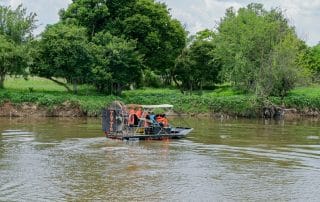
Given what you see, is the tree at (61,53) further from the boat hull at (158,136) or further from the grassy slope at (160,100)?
the boat hull at (158,136)

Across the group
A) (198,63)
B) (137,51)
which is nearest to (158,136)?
(137,51)

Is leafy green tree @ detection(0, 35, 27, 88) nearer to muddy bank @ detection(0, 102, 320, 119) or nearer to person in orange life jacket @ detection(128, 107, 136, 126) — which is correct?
muddy bank @ detection(0, 102, 320, 119)

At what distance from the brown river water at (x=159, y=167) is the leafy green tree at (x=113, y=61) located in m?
19.1

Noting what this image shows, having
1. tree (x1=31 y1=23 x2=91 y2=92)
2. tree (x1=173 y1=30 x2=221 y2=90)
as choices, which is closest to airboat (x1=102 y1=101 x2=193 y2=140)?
tree (x1=31 y1=23 x2=91 y2=92)

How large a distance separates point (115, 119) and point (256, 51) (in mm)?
31250

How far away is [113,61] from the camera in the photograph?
58.2 metres

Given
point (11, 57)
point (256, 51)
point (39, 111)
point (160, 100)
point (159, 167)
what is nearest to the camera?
point (159, 167)

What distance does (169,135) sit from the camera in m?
33.8

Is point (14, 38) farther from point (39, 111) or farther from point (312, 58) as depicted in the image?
point (312, 58)

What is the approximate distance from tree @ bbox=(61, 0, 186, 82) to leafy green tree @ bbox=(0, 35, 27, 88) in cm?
915

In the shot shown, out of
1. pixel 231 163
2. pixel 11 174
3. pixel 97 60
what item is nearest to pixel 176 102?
pixel 97 60

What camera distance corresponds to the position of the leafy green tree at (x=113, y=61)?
2242 inches

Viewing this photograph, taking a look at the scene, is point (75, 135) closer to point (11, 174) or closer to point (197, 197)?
point (11, 174)

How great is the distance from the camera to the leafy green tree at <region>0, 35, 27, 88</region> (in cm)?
5234
